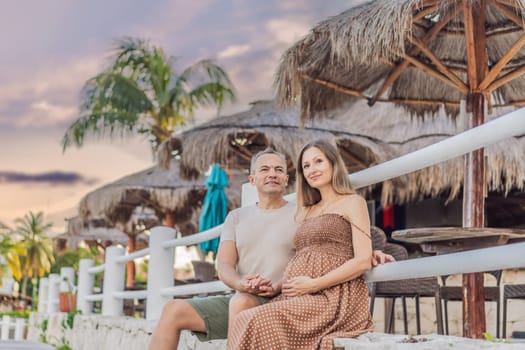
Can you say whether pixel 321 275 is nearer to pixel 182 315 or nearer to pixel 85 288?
pixel 182 315

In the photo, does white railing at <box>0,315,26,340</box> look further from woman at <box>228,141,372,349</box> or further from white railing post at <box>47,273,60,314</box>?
woman at <box>228,141,372,349</box>

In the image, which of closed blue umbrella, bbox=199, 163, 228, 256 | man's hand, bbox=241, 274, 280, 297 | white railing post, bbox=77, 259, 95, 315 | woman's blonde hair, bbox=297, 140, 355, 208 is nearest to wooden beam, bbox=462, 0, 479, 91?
woman's blonde hair, bbox=297, 140, 355, 208

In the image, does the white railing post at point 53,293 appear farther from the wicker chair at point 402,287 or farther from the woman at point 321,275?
the woman at point 321,275

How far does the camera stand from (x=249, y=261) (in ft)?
12.3

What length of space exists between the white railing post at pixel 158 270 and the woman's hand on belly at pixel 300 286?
2.86 metres

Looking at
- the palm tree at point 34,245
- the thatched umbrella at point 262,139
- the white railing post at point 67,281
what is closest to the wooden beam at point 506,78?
the thatched umbrella at point 262,139

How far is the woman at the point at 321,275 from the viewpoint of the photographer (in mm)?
2857

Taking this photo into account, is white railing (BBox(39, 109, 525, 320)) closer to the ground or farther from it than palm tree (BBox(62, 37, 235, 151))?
closer to the ground

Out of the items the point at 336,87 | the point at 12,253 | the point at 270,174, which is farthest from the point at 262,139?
the point at 12,253

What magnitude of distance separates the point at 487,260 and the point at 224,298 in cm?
164

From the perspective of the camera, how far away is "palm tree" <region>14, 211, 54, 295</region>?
50781 mm

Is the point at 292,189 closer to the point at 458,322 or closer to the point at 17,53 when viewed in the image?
the point at 458,322

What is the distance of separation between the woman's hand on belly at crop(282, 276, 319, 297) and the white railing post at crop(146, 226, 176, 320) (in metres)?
2.86

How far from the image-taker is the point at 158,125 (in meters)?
20.4
